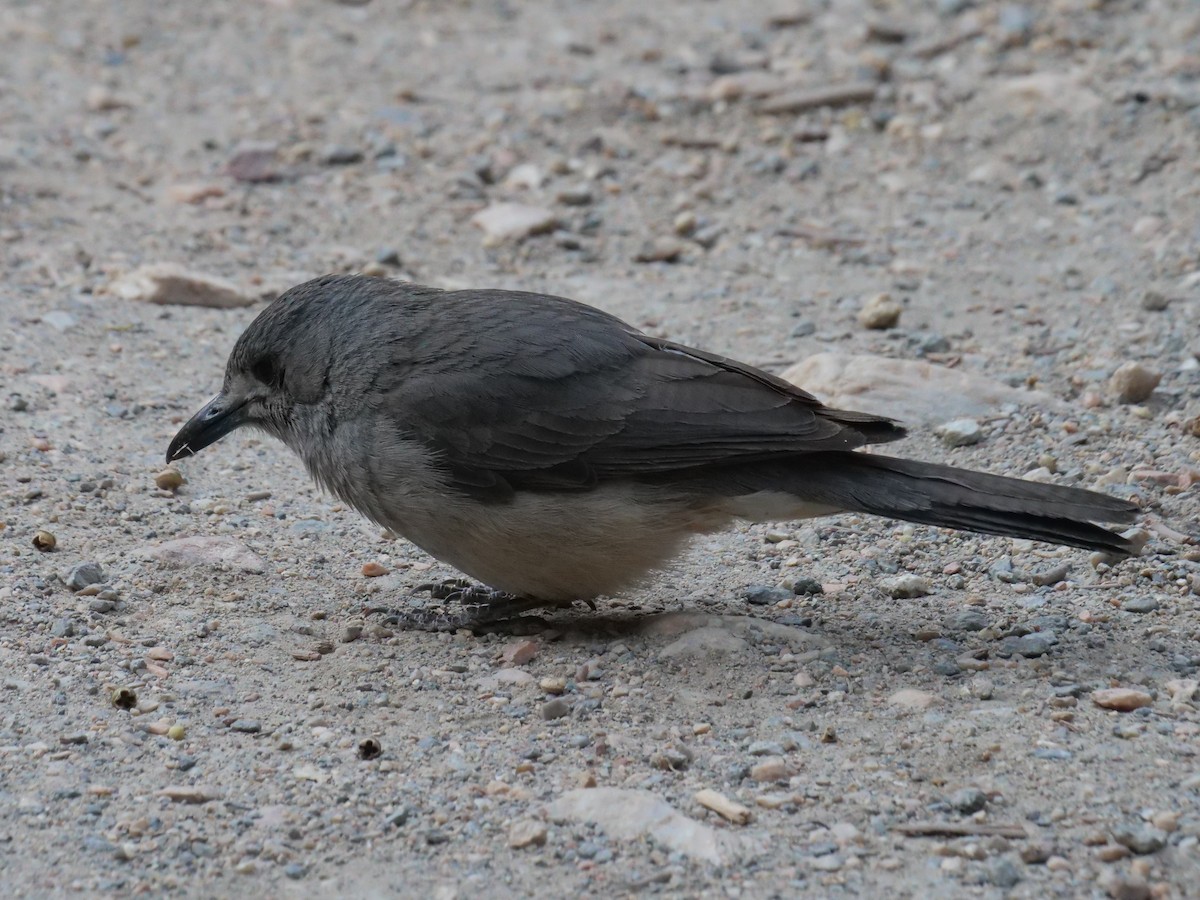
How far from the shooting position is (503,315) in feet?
18.4

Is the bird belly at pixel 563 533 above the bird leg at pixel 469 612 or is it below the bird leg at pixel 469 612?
above

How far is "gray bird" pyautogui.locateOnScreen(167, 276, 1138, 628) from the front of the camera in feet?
16.9

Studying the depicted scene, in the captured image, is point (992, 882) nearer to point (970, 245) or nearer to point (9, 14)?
point (970, 245)

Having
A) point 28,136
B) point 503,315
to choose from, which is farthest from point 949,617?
point 28,136

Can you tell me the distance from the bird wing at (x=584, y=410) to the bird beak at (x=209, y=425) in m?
0.82

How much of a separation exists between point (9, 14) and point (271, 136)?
120 inches

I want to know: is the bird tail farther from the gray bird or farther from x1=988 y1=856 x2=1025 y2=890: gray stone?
x1=988 y1=856 x2=1025 y2=890: gray stone

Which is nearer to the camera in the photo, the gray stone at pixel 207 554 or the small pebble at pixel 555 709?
the small pebble at pixel 555 709

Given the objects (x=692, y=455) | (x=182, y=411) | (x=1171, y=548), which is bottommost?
(x=182, y=411)

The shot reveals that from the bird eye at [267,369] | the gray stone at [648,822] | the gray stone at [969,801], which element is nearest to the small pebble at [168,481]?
the bird eye at [267,369]

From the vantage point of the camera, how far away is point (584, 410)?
5.32 meters

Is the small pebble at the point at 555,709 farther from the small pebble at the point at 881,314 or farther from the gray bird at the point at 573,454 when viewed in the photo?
the small pebble at the point at 881,314

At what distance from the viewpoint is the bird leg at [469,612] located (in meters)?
5.55

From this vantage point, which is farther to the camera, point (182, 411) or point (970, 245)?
point (970, 245)
